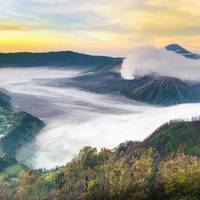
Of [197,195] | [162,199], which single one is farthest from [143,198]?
[197,195]

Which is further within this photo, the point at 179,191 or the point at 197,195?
the point at 179,191

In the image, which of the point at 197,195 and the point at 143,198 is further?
the point at 143,198

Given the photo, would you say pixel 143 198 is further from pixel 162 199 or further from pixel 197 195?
pixel 197 195
